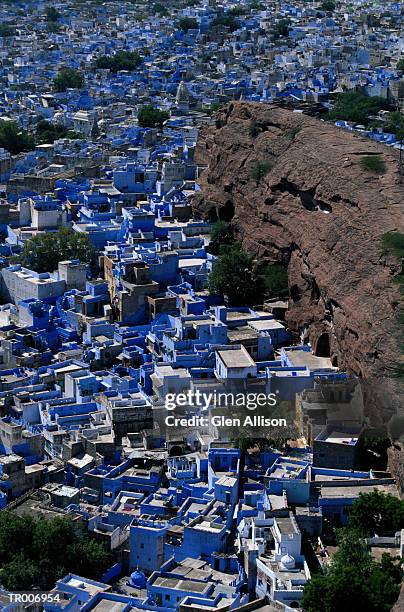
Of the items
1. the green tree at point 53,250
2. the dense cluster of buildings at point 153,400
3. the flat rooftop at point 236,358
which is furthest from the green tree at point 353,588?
the green tree at point 53,250

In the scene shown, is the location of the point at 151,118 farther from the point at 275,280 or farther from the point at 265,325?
the point at 265,325

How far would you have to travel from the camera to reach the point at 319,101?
36.8 metres

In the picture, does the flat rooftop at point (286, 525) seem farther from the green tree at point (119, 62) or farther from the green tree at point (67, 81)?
the green tree at point (119, 62)

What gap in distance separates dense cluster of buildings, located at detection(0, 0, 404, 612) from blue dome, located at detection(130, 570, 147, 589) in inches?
0.6

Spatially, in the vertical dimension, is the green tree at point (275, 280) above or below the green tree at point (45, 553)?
above

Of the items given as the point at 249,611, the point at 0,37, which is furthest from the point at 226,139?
the point at 0,37

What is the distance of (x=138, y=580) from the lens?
13.7 m

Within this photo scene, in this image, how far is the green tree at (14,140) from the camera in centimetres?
3369

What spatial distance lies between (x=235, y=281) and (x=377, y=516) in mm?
7227

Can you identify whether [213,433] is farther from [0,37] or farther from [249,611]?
[0,37]

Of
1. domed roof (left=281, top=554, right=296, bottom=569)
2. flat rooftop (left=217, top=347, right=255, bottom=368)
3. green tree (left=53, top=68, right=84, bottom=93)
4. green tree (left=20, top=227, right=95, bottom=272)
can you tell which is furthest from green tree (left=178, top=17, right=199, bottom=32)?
domed roof (left=281, top=554, right=296, bottom=569)

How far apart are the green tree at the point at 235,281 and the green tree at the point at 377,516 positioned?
7.00 metres

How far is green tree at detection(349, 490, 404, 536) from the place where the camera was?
45.2 ft

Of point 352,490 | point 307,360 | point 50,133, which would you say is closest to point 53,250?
point 307,360
